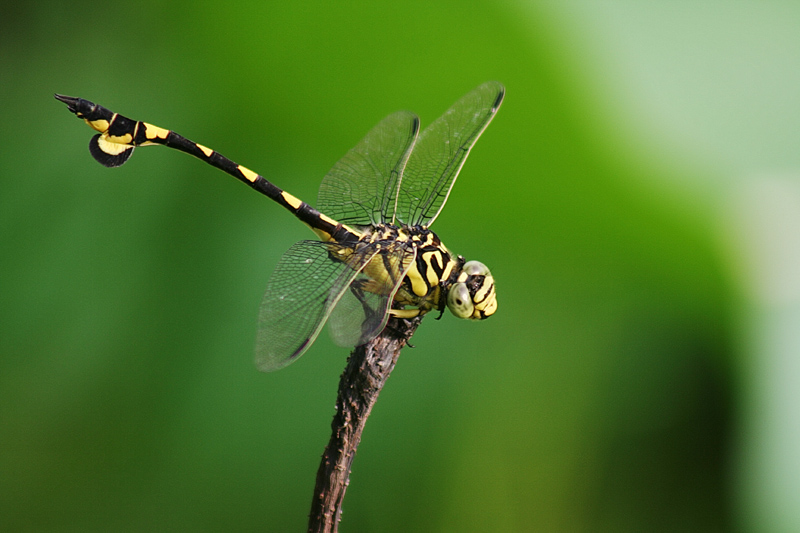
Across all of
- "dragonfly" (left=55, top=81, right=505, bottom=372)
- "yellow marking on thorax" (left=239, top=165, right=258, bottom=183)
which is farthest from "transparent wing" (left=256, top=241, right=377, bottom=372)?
"yellow marking on thorax" (left=239, top=165, right=258, bottom=183)

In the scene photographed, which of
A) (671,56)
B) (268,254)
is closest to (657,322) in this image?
(671,56)

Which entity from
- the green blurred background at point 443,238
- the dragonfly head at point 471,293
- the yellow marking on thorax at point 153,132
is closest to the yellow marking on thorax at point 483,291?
the dragonfly head at point 471,293

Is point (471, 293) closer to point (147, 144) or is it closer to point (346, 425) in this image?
point (346, 425)

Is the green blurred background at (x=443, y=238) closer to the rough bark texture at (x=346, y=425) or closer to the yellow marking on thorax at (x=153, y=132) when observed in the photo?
the yellow marking on thorax at (x=153, y=132)

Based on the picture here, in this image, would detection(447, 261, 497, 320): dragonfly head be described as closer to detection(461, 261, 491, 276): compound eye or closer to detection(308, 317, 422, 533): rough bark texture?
detection(461, 261, 491, 276): compound eye

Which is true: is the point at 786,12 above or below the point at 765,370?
above

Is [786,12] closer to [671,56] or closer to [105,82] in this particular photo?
[671,56]

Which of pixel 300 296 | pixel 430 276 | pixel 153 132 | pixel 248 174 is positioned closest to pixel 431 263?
pixel 430 276
